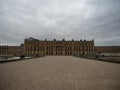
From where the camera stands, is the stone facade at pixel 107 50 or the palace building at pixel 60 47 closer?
the palace building at pixel 60 47

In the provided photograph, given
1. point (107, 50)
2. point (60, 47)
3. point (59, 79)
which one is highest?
point (60, 47)

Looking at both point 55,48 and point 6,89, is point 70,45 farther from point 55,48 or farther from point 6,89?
point 6,89

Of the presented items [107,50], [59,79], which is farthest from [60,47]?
[59,79]

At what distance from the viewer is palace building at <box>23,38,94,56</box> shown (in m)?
84.2

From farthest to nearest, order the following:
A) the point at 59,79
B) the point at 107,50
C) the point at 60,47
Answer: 1. the point at 107,50
2. the point at 60,47
3. the point at 59,79

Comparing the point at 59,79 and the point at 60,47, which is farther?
the point at 60,47

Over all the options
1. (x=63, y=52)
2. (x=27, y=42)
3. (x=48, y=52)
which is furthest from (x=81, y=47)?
(x=27, y=42)

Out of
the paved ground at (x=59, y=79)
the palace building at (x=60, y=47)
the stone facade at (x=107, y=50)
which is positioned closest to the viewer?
the paved ground at (x=59, y=79)

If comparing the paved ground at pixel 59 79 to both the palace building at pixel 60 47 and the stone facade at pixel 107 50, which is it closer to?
the palace building at pixel 60 47

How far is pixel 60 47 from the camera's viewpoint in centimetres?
8456

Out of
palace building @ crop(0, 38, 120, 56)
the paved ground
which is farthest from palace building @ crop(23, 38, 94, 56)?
the paved ground

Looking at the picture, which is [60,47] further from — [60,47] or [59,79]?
[59,79]

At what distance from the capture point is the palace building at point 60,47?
3317 inches

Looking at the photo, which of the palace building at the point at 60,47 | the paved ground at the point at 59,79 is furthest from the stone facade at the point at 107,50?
the paved ground at the point at 59,79
